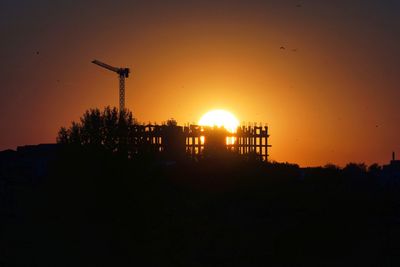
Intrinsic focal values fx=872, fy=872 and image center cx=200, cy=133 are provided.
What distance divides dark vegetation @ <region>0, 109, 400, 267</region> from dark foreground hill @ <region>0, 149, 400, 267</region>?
56 mm

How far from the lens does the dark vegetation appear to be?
37.0 m

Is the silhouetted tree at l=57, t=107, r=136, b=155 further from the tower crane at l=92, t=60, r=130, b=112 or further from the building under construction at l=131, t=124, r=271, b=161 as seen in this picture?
the tower crane at l=92, t=60, r=130, b=112

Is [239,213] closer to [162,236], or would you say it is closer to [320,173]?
[162,236]

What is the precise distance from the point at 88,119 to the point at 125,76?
46.8 metres

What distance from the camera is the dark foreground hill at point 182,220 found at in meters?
36.9

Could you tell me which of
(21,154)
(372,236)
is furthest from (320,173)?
(21,154)

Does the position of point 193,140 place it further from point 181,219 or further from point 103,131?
point 181,219

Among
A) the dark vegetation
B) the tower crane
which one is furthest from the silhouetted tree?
the tower crane

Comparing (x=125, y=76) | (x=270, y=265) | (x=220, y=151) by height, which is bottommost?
(x=270, y=265)

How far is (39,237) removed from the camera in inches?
1630

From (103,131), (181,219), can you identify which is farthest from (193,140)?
(181,219)

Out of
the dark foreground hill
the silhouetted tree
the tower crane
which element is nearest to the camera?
the dark foreground hill

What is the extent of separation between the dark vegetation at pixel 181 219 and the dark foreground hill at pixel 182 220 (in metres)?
0.06

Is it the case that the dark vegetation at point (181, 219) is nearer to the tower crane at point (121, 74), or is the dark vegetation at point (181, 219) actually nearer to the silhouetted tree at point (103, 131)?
the silhouetted tree at point (103, 131)
